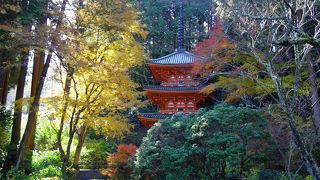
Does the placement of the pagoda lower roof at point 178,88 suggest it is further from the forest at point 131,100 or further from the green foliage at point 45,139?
the green foliage at point 45,139

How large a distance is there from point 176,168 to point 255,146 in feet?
7.88

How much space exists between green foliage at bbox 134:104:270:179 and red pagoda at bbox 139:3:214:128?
262 inches

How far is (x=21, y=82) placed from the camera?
1286 centimetres

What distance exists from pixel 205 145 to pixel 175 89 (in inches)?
307

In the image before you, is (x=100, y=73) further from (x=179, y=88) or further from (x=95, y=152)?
(x=95, y=152)

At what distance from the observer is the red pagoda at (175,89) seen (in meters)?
16.4

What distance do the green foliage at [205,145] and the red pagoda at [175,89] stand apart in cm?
666

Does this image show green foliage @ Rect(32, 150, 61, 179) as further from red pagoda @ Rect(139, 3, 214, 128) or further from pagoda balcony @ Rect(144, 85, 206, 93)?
pagoda balcony @ Rect(144, 85, 206, 93)

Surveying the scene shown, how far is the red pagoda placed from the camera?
16.4 meters

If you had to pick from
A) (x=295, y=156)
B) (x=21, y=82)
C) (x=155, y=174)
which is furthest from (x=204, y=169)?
(x=21, y=82)

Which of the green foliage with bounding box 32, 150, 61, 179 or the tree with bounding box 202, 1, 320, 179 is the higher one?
the tree with bounding box 202, 1, 320, 179

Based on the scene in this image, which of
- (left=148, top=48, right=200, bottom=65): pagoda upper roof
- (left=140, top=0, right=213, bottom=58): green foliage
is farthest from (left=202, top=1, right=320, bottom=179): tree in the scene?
(left=140, top=0, right=213, bottom=58): green foliage

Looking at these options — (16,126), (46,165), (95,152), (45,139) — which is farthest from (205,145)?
(45,139)

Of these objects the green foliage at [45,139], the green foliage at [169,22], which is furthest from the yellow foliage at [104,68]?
the green foliage at [169,22]
